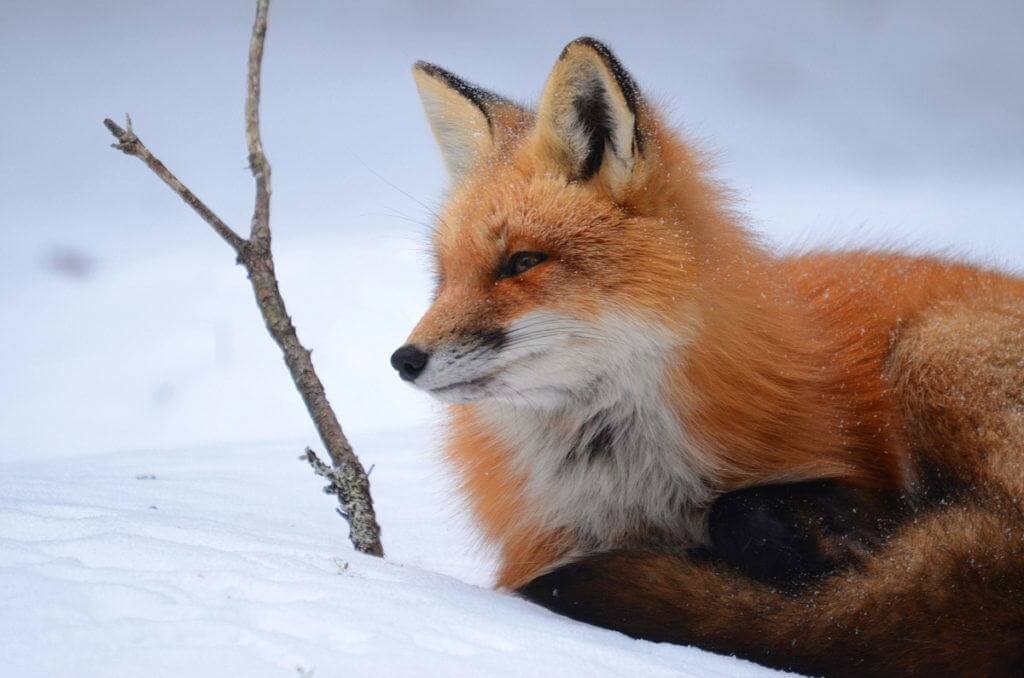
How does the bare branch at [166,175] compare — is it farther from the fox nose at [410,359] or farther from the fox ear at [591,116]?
the fox ear at [591,116]

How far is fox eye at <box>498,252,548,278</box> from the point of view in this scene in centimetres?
197

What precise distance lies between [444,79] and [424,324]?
83cm

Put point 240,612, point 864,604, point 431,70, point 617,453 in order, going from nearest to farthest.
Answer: point 240,612 → point 864,604 → point 617,453 → point 431,70

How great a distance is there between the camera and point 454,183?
2484 mm

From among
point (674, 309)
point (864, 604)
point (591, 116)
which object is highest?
point (591, 116)

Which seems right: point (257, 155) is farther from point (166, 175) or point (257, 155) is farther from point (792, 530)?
point (792, 530)

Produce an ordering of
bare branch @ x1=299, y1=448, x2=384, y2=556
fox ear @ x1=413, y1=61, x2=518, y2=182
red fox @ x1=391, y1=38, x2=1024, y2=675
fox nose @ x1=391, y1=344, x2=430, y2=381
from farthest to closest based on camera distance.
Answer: fox ear @ x1=413, y1=61, x2=518, y2=182 < bare branch @ x1=299, y1=448, x2=384, y2=556 < fox nose @ x1=391, y1=344, x2=430, y2=381 < red fox @ x1=391, y1=38, x2=1024, y2=675

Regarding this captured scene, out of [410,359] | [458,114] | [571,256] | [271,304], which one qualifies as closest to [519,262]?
[571,256]

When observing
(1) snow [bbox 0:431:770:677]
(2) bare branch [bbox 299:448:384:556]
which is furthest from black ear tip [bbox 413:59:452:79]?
(1) snow [bbox 0:431:770:677]

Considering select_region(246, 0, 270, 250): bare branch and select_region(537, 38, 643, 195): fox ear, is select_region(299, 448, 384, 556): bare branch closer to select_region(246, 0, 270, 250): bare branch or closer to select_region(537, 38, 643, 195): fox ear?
select_region(246, 0, 270, 250): bare branch

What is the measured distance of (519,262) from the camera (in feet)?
6.49

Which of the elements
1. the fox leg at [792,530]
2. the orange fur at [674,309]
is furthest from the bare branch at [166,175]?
the fox leg at [792,530]

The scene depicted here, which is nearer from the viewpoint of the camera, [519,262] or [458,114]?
[519,262]

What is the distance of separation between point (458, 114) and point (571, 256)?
694 millimetres
